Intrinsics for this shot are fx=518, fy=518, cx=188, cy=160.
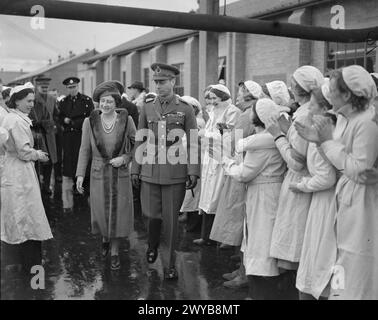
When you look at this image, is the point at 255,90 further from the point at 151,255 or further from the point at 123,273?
the point at 123,273

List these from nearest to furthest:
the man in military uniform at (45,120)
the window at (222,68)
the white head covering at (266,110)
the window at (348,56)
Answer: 1. the white head covering at (266,110)
2. the man in military uniform at (45,120)
3. the window at (348,56)
4. the window at (222,68)

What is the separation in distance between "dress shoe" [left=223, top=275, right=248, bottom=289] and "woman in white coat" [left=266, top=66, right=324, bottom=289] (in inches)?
38.8

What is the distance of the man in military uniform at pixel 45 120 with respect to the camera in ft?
31.8

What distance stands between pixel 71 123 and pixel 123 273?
5196 millimetres

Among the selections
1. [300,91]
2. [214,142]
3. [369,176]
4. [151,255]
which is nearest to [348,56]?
[214,142]

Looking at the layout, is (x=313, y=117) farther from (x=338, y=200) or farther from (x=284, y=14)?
(x=284, y=14)

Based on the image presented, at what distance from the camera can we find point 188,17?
271 inches

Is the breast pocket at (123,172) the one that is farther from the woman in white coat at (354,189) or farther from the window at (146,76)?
the window at (146,76)

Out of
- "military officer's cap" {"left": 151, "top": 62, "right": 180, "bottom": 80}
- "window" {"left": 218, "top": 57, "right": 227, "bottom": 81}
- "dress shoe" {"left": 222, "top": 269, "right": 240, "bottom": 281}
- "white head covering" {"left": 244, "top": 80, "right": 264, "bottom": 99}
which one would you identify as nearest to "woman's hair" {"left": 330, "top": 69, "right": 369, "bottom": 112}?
"white head covering" {"left": 244, "top": 80, "right": 264, "bottom": 99}

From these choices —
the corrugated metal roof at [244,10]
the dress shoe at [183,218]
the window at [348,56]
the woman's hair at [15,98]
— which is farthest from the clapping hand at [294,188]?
the corrugated metal roof at [244,10]

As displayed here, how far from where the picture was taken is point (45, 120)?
9.84m

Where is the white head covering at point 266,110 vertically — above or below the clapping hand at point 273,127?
above

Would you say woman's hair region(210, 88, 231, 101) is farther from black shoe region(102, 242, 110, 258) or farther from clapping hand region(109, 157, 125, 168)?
black shoe region(102, 242, 110, 258)

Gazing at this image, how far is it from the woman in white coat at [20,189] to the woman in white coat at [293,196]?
251 cm
